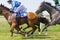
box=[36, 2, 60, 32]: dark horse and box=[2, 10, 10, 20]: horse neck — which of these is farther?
box=[2, 10, 10, 20]: horse neck

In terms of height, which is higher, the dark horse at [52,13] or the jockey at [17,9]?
the jockey at [17,9]

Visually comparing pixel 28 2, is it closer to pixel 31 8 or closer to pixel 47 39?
pixel 31 8

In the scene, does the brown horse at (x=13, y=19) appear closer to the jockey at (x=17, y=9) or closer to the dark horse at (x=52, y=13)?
the jockey at (x=17, y=9)

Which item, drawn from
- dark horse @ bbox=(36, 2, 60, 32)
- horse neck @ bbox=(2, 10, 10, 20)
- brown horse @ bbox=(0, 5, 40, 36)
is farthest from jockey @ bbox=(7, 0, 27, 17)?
dark horse @ bbox=(36, 2, 60, 32)

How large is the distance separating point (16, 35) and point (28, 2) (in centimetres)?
1274

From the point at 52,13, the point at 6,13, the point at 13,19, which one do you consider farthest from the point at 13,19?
the point at 52,13

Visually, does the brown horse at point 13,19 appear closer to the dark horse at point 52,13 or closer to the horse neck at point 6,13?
the horse neck at point 6,13

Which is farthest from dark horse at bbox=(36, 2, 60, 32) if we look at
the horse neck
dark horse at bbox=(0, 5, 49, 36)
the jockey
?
the horse neck

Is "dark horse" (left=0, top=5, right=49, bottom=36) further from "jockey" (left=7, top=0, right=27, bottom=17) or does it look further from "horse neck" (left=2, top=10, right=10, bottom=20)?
"jockey" (left=7, top=0, right=27, bottom=17)

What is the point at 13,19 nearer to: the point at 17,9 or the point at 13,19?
the point at 13,19

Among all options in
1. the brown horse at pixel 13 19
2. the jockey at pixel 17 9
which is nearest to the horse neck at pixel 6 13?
the brown horse at pixel 13 19

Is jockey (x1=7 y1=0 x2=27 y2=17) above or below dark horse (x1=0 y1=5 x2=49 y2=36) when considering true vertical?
above

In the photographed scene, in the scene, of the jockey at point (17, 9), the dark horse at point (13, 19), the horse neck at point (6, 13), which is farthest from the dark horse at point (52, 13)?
the horse neck at point (6, 13)

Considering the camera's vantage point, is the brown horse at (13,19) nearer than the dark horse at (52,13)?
No
